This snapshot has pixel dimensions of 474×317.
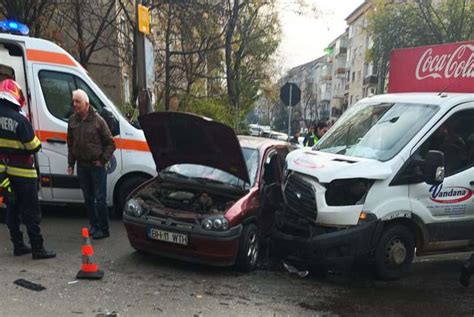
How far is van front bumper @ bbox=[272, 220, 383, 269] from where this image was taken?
4.61 m

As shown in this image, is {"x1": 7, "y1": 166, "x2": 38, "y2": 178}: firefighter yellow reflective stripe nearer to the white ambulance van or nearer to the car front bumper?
the car front bumper

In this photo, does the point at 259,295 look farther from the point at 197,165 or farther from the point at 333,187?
the point at 197,165

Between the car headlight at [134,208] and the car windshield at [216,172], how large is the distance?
29.4 inches

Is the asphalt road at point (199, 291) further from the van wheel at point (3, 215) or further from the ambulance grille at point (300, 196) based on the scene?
the van wheel at point (3, 215)

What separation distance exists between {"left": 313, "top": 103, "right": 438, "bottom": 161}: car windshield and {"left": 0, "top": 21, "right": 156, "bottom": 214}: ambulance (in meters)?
3.04

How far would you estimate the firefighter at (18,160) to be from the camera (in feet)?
15.5

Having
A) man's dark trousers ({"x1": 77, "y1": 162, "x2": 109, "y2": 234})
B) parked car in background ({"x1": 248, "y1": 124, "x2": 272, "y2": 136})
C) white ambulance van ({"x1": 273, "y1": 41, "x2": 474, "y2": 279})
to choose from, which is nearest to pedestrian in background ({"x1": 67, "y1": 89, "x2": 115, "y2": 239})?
man's dark trousers ({"x1": 77, "y1": 162, "x2": 109, "y2": 234})

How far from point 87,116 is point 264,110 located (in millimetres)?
71490

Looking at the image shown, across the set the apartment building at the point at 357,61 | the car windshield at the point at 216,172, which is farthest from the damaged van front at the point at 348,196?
the apartment building at the point at 357,61

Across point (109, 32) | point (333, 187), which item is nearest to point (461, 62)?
point (333, 187)

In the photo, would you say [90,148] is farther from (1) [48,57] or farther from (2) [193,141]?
(1) [48,57]

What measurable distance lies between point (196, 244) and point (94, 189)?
1.96 meters

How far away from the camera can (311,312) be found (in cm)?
414

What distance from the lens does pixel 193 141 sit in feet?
17.7
